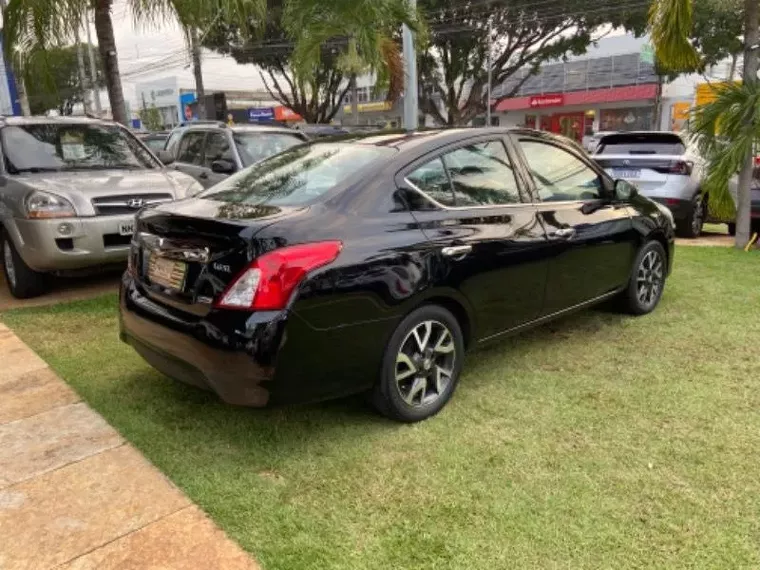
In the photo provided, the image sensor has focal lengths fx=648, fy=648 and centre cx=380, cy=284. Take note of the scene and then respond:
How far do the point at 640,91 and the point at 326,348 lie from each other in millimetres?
43144

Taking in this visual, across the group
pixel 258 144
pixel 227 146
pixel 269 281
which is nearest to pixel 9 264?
pixel 227 146

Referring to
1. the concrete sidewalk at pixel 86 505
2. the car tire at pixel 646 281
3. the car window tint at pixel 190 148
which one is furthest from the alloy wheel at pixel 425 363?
the car window tint at pixel 190 148

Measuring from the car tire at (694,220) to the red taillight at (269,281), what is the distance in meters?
7.70

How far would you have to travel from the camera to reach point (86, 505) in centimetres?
276

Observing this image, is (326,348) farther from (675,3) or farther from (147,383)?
(675,3)

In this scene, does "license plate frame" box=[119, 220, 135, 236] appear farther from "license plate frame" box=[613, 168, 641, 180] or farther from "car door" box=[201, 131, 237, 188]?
"license plate frame" box=[613, 168, 641, 180]

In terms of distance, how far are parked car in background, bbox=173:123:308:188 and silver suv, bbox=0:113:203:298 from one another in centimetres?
139

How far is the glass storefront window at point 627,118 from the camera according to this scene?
42125 millimetres

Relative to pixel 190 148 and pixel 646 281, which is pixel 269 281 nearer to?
pixel 646 281

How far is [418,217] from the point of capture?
11.1 ft

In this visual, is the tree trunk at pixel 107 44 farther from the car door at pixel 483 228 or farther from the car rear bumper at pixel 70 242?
the car door at pixel 483 228

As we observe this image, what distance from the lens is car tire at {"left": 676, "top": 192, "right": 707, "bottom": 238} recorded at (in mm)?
9031

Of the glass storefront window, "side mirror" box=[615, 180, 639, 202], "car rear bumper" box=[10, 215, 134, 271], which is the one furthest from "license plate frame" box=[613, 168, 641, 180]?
the glass storefront window

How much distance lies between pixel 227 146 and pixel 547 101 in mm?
41352
